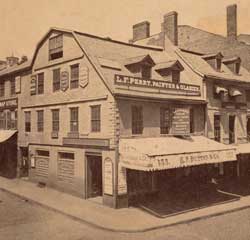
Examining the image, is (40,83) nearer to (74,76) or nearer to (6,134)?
(74,76)

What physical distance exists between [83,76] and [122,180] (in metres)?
6.49

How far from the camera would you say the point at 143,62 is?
2128 cm

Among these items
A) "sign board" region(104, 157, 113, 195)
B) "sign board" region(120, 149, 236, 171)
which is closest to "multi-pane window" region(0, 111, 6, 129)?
"sign board" region(104, 157, 113, 195)

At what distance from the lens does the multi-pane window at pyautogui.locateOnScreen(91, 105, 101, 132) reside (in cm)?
1972

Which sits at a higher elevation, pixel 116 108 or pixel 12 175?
pixel 116 108

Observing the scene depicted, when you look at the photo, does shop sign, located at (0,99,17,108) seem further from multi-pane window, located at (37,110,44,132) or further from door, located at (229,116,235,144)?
door, located at (229,116,235,144)

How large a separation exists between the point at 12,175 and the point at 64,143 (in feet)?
29.6

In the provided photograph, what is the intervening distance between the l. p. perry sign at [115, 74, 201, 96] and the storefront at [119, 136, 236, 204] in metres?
3.05

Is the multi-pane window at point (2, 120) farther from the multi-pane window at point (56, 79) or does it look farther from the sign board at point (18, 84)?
the multi-pane window at point (56, 79)

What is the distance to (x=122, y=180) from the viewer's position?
1858cm

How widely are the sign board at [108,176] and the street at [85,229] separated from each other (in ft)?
9.26

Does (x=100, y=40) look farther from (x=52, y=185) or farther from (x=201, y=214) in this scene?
(x=201, y=214)

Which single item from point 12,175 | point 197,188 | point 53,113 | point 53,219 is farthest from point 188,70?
point 12,175

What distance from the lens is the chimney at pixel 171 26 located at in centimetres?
2752
